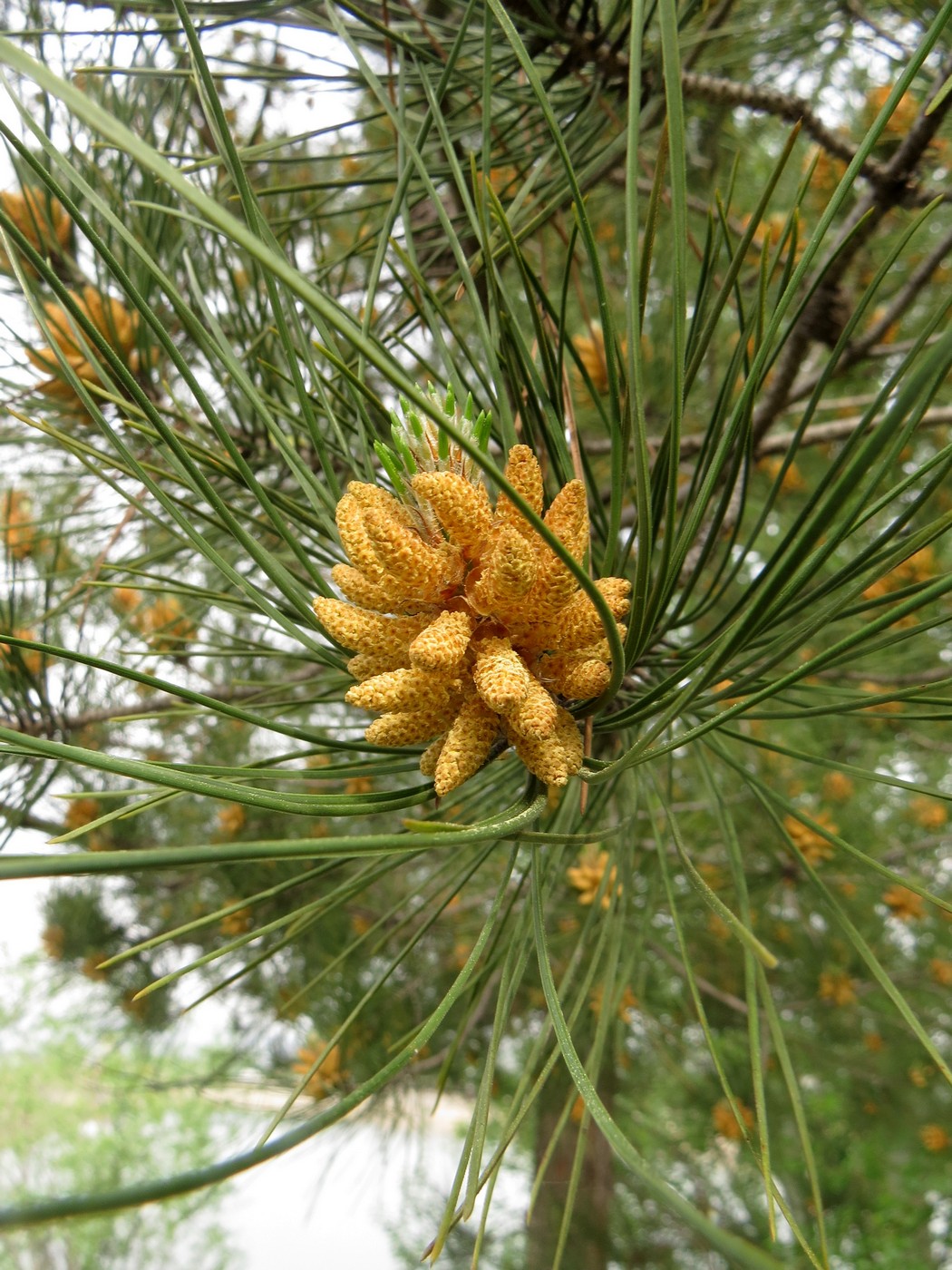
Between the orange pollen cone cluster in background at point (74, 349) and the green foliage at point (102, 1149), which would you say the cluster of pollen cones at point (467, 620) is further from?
the green foliage at point (102, 1149)

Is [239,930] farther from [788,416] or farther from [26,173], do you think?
[788,416]

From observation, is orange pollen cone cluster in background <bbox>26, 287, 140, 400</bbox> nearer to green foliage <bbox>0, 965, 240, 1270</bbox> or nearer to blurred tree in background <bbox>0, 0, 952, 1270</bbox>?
blurred tree in background <bbox>0, 0, 952, 1270</bbox>

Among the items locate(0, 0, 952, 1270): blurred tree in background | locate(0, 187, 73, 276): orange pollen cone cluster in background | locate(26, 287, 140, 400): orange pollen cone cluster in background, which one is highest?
locate(0, 187, 73, 276): orange pollen cone cluster in background

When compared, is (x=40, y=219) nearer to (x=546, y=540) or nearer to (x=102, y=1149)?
(x=546, y=540)

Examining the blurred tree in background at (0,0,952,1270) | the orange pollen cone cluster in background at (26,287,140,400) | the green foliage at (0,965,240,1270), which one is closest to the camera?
the blurred tree in background at (0,0,952,1270)

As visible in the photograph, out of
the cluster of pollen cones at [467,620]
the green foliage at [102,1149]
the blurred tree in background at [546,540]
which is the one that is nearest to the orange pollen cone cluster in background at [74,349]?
the blurred tree in background at [546,540]

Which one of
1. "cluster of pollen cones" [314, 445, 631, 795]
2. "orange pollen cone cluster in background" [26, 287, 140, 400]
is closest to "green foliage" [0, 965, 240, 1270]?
"orange pollen cone cluster in background" [26, 287, 140, 400]

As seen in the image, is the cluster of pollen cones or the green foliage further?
the green foliage
